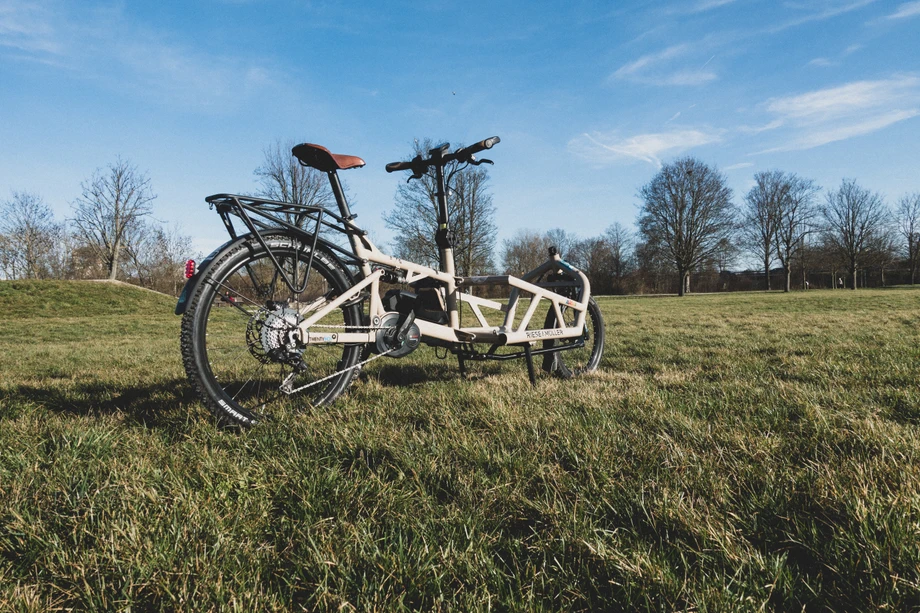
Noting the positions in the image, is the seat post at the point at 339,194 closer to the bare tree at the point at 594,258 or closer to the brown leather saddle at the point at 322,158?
the brown leather saddle at the point at 322,158

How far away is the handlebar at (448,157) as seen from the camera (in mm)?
3714

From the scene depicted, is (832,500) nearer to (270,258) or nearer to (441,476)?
(441,476)

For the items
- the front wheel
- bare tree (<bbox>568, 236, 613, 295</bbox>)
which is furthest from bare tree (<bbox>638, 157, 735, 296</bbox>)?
the front wheel

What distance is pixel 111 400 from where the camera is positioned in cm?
332

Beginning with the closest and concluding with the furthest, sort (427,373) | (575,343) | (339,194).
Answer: (339,194), (575,343), (427,373)

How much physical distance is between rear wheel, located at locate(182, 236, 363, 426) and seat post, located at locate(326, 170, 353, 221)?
0.29m

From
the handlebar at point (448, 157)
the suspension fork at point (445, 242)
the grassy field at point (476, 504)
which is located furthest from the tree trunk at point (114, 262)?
the suspension fork at point (445, 242)

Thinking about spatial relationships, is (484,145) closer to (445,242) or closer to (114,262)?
(445,242)

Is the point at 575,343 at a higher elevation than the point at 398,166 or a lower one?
lower

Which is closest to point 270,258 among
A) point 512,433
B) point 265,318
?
point 265,318

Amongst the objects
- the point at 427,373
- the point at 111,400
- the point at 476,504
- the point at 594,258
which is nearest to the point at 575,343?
the point at 427,373

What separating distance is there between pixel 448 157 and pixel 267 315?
190 centimetres

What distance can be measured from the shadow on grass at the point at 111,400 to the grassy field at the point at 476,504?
0.17 feet

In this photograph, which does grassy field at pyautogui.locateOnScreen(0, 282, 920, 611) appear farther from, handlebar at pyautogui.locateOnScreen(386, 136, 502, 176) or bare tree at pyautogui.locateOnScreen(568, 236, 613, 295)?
bare tree at pyautogui.locateOnScreen(568, 236, 613, 295)
